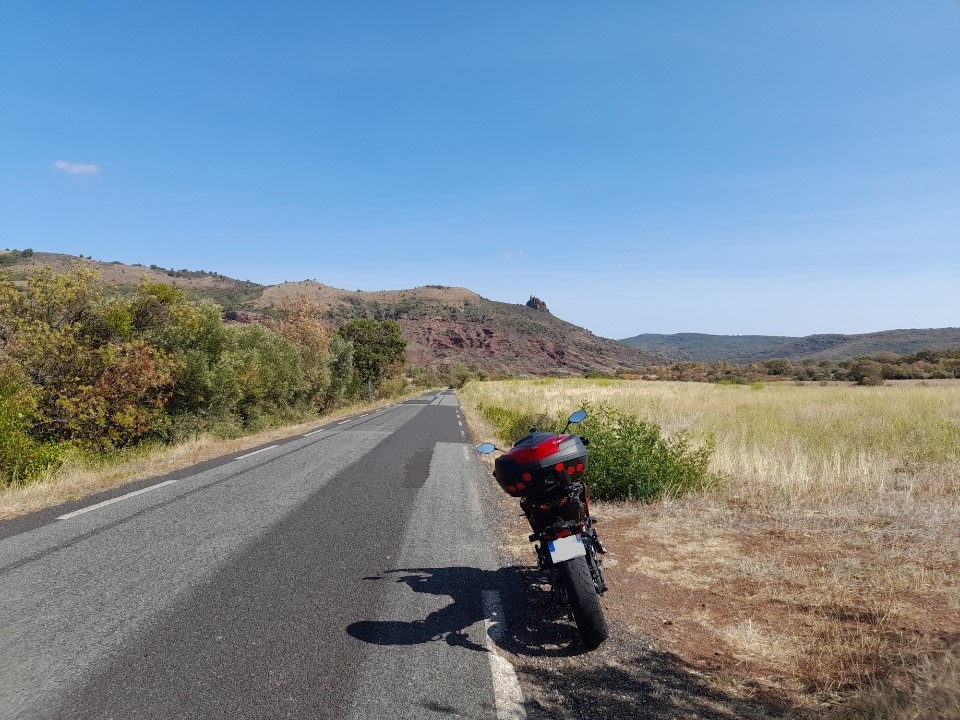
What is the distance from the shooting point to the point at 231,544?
6.20 metres

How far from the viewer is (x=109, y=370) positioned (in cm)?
1476

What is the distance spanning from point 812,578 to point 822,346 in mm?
159295

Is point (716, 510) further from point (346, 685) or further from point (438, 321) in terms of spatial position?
point (438, 321)

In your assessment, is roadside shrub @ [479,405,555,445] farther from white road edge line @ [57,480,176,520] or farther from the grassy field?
white road edge line @ [57,480,176,520]

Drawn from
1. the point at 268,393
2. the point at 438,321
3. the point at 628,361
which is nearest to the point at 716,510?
the point at 268,393

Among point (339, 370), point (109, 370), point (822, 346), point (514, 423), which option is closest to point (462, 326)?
point (339, 370)

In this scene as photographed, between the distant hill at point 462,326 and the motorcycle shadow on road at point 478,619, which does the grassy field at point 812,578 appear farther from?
the distant hill at point 462,326

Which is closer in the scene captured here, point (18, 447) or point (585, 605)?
point (585, 605)

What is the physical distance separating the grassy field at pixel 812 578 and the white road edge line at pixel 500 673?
926 mm

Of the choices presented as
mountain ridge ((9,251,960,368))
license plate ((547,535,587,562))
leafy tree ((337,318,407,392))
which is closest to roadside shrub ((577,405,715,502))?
license plate ((547,535,587,562))

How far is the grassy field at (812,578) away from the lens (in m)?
3.31

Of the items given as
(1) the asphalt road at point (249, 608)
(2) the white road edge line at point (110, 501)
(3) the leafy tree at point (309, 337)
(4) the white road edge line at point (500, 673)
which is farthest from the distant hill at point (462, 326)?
(4) the white road edge line at point (500, 673)

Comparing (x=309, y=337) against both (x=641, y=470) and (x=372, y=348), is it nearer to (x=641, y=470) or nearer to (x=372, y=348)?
(x=372, y=348)

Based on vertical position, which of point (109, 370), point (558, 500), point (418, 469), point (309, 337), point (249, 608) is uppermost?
point (309, 337)
